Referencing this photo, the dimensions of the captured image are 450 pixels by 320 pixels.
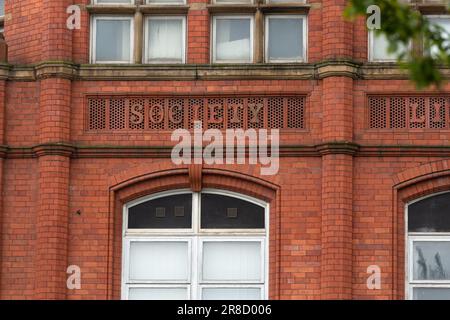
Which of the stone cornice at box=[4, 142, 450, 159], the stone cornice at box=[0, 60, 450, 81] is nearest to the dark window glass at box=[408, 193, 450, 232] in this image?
the stone cornice at box=[4, 142, 450, 159]

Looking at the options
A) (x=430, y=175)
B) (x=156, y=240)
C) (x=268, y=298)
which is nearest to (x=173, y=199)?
(x=156, y=240)

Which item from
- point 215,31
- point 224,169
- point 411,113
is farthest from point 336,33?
point 224,169

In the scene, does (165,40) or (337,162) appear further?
(165,40)

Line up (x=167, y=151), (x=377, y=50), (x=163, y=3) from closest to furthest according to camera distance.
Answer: (x=167, y=151)
(x=377, y=50)
(x=163, y=3)

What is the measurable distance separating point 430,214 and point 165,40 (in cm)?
446

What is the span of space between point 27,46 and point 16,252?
2977mm

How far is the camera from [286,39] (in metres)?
19.2

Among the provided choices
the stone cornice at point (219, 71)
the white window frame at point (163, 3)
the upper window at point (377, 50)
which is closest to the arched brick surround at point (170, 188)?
the stone cornice at point (219, 71)

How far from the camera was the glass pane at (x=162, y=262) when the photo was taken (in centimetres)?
1877

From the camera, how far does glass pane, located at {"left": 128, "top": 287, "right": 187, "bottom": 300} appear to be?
61.4 feet

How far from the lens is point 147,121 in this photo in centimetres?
1889

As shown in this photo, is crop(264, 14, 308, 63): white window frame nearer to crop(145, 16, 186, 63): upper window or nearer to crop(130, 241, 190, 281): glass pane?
crop(145, 16, 186, 63): upper window

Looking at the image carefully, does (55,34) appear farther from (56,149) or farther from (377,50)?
(377,50)

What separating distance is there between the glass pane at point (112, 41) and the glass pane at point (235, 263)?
3097mm
